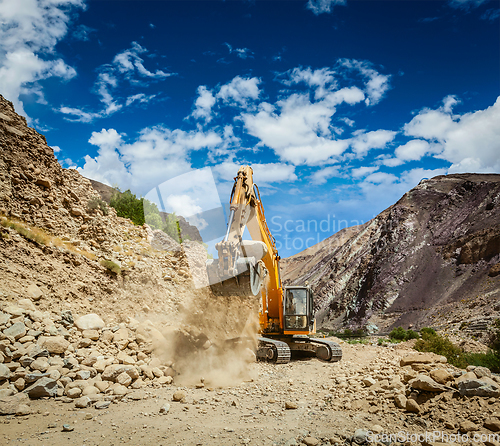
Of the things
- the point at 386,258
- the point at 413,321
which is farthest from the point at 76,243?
the point at 386,258

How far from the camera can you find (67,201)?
43.8 ft

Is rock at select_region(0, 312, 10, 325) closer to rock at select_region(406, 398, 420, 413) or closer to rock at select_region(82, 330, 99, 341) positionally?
rock at select_region(82, 330, 99, 341)

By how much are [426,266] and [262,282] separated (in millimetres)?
44187

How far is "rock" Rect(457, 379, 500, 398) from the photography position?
570 centimetres

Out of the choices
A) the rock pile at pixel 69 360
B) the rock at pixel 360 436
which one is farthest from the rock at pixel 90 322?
the rock at pixel 360 436

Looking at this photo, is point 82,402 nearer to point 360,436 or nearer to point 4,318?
point 4,318

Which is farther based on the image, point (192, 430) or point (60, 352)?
point (60, 352)

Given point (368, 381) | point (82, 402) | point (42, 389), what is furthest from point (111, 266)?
point (368, 381)

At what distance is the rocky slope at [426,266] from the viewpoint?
122ft

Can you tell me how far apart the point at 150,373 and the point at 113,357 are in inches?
36.8

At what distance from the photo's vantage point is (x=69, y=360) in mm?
7152

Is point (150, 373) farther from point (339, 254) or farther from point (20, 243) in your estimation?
point (339, 254)

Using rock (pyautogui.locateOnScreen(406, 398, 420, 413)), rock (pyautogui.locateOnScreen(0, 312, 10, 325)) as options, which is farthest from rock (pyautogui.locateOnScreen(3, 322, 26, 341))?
rock (pyautogui.locateOnScreen(406, 398, 420, 413))

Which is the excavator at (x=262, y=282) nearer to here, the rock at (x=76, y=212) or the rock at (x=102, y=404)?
the rock at (x=102, y=404)
